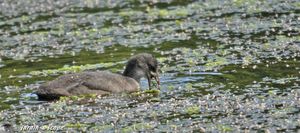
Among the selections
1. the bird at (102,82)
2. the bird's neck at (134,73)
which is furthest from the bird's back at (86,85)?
the bird's neck at (134,73)

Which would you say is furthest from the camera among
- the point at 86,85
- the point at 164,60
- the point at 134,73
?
the point at 164,60

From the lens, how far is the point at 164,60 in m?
22.1

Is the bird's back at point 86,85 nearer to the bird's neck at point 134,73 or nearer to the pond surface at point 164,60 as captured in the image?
the pond surface at point 164,60

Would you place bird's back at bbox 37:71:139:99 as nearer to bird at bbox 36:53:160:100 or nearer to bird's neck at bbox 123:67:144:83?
bird at bbox 36:53:160:100

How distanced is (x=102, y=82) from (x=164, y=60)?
11.0 ft

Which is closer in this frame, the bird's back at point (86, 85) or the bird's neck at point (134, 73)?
the bird's back at point (86, 85)

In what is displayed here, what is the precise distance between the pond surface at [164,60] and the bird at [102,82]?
0.31 m

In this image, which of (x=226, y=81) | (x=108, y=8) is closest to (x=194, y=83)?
(x=226, y=81)

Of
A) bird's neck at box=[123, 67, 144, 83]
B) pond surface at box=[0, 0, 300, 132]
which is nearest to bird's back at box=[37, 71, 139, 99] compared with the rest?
pond surface at box=[0, 0, 300, 132]

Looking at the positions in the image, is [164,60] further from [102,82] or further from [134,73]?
[102,82]

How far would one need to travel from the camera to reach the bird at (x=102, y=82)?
61.2 ft

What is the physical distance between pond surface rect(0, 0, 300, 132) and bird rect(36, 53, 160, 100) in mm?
312

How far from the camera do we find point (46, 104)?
59.3 ft

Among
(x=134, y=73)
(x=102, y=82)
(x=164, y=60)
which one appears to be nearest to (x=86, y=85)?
(x=102, y=82)
